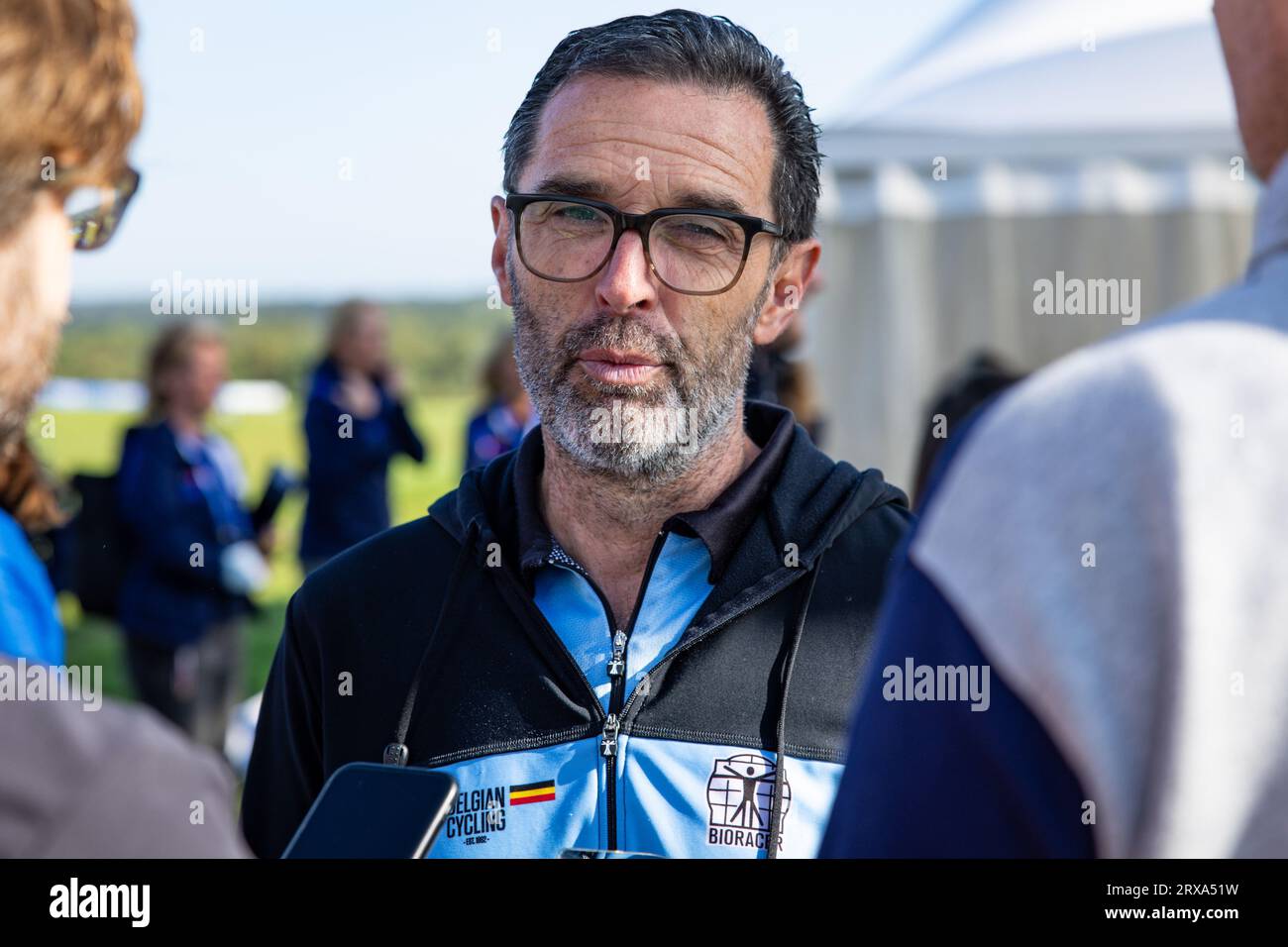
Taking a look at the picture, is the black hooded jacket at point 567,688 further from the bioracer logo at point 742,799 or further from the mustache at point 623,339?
A: the mustache at point 623,339

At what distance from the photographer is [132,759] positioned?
0.92 metres

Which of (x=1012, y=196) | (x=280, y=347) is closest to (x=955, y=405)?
(x=1012, y=196)

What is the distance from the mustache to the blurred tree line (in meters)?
19.9

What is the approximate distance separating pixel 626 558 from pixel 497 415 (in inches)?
220

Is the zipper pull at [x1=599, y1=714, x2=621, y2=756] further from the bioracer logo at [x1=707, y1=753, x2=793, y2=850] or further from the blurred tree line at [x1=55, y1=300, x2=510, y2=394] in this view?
the blurred tree line at [x1=55, y1=300, x2=510, y2=394]

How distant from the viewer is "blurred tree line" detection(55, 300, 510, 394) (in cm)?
2331

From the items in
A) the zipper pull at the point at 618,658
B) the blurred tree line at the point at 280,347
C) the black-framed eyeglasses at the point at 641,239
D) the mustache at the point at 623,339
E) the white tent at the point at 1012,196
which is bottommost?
the zipper pull at the point at 618,658

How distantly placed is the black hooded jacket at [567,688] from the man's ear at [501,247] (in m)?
0.32

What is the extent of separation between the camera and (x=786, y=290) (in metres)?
2.25

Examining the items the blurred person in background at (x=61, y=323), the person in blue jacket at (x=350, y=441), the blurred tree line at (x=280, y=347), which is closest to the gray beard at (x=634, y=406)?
the blurred person in background at (x=61, y=323)

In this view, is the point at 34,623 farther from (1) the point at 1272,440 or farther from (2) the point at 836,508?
(1) the point at 1272,440

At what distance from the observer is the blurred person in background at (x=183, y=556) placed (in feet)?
18.0

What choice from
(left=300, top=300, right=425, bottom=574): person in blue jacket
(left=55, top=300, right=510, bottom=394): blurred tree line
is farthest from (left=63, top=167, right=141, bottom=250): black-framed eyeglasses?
(left=55, top=300, right=510, bottom=394): blurred tree line
